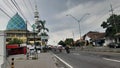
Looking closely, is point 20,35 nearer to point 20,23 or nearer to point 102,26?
point 20,23

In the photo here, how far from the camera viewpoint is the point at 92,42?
127438 mm

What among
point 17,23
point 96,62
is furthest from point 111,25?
point 96,62

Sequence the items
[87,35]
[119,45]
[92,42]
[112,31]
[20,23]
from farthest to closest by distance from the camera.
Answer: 1. [87,35]
2. [92,42]
3. [20,23]
4. [112,31]
5. [119,45]

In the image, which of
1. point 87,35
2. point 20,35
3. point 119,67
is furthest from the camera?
point 20,35

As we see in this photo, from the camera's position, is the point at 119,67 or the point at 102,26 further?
the point at 102,26

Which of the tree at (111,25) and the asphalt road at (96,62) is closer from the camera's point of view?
the asphalt road at (96,62)

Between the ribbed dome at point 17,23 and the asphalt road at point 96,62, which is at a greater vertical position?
the ribbed dome at point 17,23

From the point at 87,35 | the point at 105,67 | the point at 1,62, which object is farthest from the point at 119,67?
the point at 87,35

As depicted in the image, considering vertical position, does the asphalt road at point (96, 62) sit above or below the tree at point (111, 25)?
below

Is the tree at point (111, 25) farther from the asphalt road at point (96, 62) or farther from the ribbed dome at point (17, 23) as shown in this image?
the asphalt road at point (96, 62)

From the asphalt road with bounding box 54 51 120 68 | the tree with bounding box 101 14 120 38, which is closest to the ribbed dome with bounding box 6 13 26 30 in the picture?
the tree with bounding box 101 14 120 38

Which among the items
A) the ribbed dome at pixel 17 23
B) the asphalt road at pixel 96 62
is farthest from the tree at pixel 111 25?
the asphalt road at pixel 96 62

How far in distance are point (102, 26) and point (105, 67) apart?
8211 cm

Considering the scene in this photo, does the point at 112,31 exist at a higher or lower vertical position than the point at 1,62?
higher
